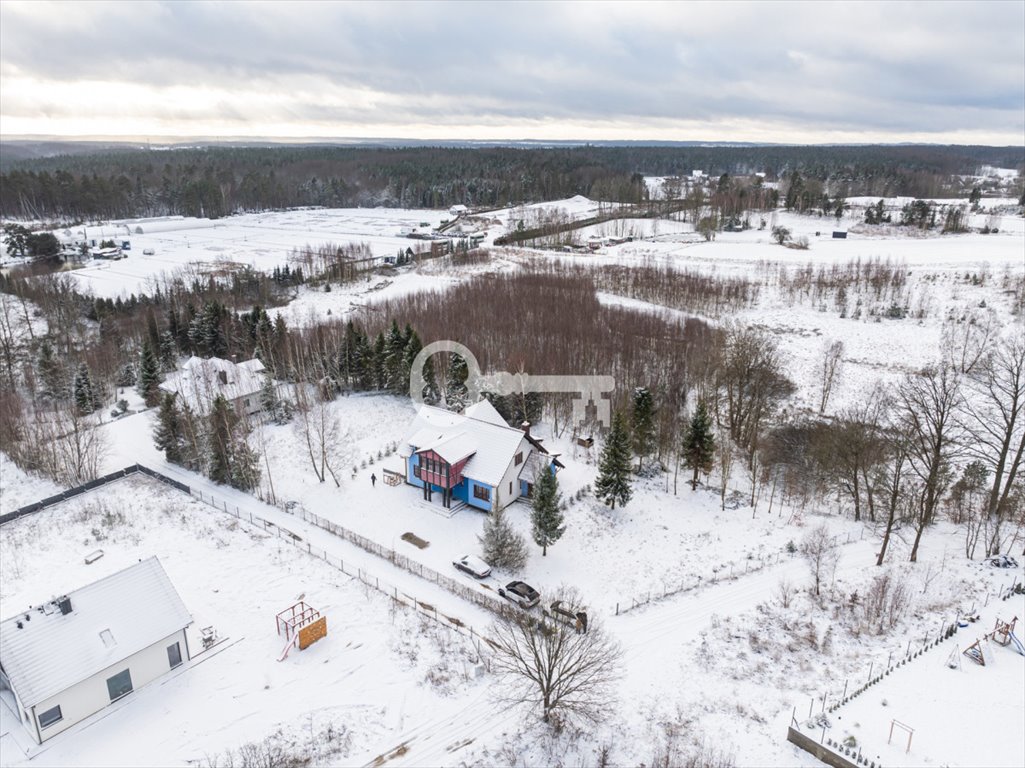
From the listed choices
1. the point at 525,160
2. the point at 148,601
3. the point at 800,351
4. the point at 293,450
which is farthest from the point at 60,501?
the point at 525,160

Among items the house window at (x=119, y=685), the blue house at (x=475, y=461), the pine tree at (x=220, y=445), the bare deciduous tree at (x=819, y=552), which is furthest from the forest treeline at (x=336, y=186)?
the house window at (x=119, y=685)

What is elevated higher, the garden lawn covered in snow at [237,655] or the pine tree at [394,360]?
the pine tree at [394,360]

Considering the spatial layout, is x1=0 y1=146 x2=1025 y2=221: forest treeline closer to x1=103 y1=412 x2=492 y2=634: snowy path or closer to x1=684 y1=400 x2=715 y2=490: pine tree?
x1=103 y1=412 x2=492 y2=634: snowy path

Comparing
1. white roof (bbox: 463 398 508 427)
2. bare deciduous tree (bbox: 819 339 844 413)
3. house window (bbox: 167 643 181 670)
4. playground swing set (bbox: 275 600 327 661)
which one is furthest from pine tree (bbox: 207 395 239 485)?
bare deciduous tree (bbox: 819 339 844 413)

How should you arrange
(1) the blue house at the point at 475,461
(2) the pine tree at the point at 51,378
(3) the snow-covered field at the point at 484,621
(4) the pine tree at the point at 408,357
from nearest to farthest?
1. (3) the snow-covered field at the point at 484,621
2. (1) the blue house at the point at 475,461
3. (2) the pine tree at the point at 51,378
4. (4) the pine tree at the point at 408,357

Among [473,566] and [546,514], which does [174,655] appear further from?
[546,514]

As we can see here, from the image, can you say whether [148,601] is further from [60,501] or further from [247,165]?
[247,165]

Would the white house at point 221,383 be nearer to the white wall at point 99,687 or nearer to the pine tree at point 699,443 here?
the white wall at point 99,687

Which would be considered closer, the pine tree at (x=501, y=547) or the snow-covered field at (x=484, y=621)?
the snow-covered field at (x=484, y=621)
